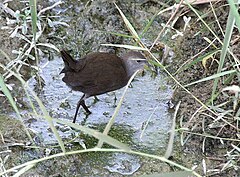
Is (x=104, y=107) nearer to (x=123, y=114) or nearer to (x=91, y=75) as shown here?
(x=123, y=114)

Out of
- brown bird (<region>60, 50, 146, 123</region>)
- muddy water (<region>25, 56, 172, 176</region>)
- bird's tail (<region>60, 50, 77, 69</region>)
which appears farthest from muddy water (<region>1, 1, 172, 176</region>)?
bird's tail (<region>60, 50, 77, 69</region>)

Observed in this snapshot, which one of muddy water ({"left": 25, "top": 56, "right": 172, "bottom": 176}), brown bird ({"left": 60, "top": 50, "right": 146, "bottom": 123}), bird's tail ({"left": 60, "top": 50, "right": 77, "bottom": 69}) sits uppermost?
bird's tail ({"left": 60, "top": 50, "right": 77, "bottom": 69})

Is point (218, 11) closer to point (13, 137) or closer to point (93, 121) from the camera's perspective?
point (93, 121)

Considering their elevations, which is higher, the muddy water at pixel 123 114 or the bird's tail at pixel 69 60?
the bird's tail at pixel 69 60

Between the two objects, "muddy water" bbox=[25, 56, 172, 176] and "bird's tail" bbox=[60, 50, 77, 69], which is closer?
"muddy water" bbox=[25, 56, 172, 176]

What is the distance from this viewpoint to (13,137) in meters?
4.17

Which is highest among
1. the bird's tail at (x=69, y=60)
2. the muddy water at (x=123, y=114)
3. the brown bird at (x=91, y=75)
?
the bird's tail at (x=69, y=60)

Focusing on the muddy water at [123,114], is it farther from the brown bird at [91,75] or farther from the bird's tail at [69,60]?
the bird's tail at [69,60]

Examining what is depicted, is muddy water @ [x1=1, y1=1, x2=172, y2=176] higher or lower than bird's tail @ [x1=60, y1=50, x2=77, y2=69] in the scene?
lower

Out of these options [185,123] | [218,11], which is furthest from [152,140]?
[218,11]

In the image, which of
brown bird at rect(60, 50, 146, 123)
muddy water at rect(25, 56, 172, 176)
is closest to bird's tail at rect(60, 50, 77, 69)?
brown bird at rect(60, 50, 146, 123)

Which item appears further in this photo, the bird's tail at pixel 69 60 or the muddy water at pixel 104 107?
the bird's tail at pixel 69 60

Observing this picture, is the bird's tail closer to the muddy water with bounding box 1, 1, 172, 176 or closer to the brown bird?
the brown bird

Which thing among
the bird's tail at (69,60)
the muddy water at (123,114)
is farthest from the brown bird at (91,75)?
the muddy water at (123,114)
